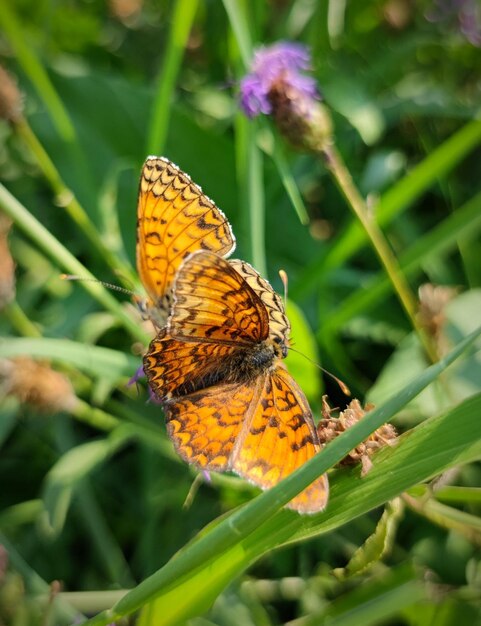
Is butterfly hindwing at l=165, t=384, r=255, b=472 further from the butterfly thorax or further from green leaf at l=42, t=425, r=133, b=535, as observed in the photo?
green leaf at l=42, t=425, r=133, b=535

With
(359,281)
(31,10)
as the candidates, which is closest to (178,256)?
(359,281)

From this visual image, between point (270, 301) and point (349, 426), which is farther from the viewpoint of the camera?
point (270, 301)

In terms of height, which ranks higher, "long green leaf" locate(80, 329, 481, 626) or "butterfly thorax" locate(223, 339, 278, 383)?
"butterfly thorax" locate(223, 339, 278, 383)

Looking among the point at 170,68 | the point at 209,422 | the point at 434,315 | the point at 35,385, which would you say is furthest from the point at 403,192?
the point at 35,385

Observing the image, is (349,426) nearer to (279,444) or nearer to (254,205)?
(279,444)

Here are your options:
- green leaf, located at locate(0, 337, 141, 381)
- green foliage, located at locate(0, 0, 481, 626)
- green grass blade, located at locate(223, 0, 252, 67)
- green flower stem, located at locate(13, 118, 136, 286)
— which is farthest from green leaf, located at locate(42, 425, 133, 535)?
green grass blade, located at locate(223, 0, 252, 67)

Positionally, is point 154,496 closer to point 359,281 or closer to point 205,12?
→ point 359,281

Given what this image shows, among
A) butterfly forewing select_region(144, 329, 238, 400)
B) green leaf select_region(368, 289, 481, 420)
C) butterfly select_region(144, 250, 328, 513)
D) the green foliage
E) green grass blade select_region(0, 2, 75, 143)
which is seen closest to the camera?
butterfly select_region(144, 250, 328, 513)
